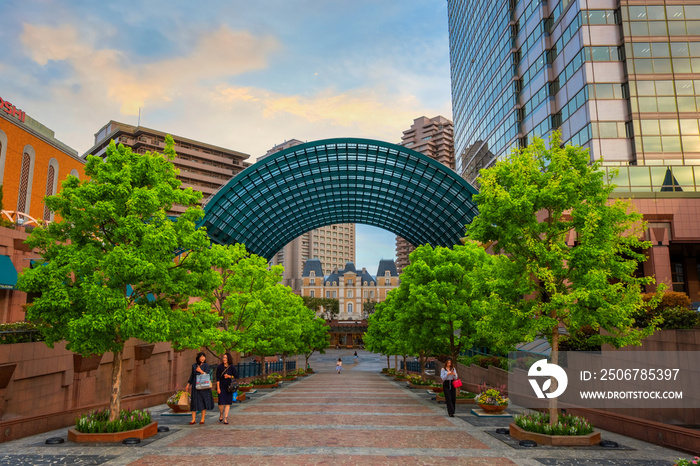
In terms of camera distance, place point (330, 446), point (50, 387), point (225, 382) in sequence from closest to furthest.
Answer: point (330, 446) → point (225, 382) → point (50, 387)

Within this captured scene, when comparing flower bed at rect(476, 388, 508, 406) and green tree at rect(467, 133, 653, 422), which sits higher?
green tree at rect(467, 133, 653, 422)

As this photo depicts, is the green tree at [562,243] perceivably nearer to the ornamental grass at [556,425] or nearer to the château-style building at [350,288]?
the ornamental grass at [556,425]

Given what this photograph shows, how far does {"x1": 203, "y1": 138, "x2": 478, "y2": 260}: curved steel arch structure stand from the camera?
5209cm

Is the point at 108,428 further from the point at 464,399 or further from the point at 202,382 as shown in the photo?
the point at 464,399

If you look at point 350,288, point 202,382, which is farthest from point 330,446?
point 350,288

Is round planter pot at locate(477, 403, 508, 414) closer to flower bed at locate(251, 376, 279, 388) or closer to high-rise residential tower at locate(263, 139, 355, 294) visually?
flower bed at locate(251, 376, 279, 388)

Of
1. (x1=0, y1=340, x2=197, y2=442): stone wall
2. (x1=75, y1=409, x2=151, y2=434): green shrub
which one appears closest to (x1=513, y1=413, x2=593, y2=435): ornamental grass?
(x1=75, y1=409, x2=151, y2=434): green shrub

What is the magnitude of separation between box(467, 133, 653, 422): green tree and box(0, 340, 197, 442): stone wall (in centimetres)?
1231

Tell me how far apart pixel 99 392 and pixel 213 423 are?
9.82m

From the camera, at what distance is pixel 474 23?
5888 cm

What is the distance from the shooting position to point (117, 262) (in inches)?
438

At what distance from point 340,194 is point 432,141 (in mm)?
100772

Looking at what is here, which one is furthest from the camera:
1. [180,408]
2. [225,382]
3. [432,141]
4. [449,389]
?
[432,141]

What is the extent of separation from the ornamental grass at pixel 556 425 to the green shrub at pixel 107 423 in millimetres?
9356
